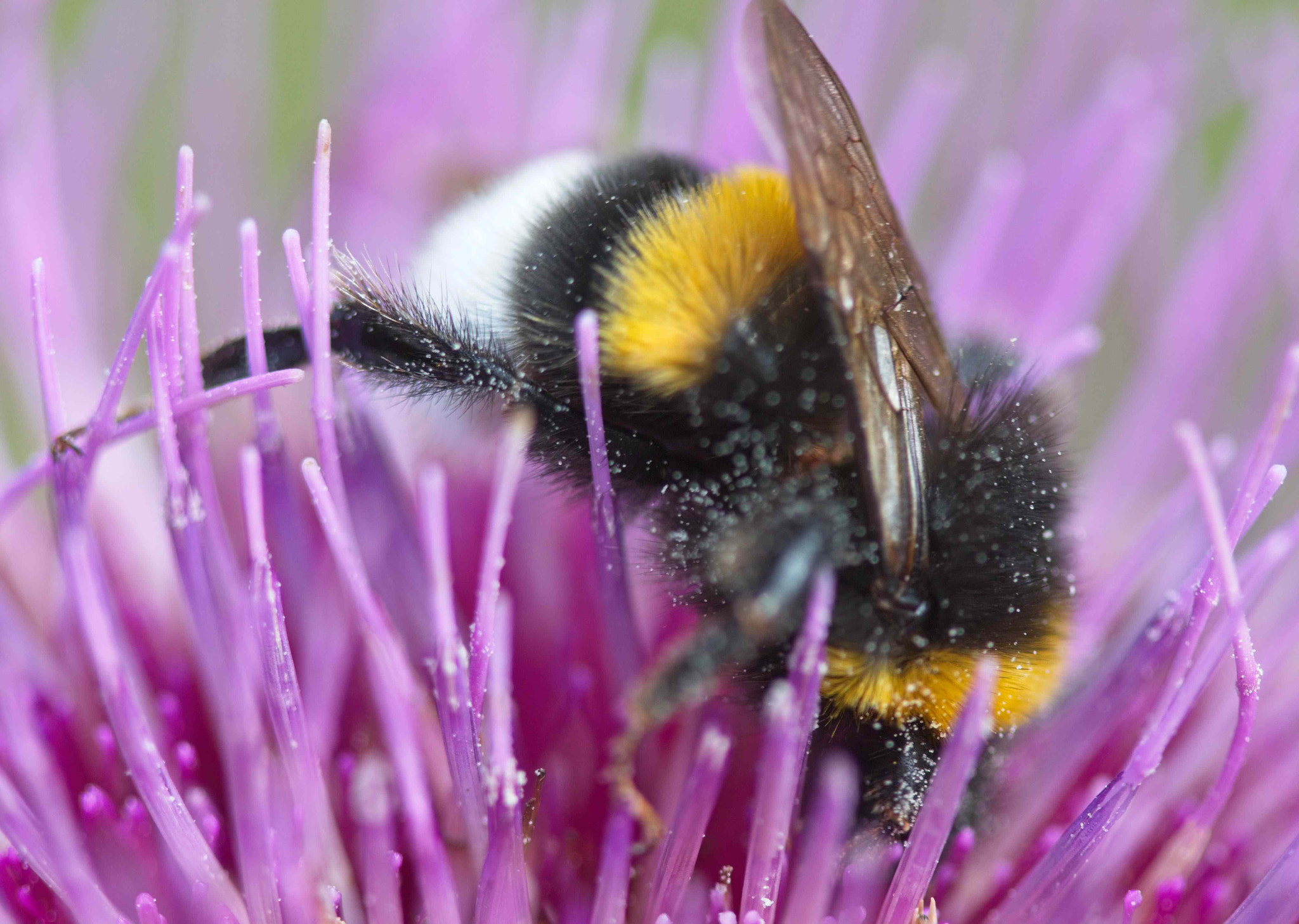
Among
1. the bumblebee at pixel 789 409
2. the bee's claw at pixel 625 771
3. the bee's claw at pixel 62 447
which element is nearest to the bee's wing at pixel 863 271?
the bumblebee at pixel 789 409

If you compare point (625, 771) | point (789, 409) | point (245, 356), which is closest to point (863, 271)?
point (789, 409)

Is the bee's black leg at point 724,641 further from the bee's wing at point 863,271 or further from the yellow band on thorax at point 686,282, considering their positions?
the yellow band on thorax at point 686,282

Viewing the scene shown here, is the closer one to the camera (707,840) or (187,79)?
(707,840)

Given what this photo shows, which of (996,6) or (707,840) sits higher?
(996,6)

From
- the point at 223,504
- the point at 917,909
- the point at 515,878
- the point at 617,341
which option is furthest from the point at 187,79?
the point at 917,909

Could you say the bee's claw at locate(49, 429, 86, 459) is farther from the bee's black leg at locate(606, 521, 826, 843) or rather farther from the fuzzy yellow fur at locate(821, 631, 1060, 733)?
the fuzzy yellow fur at locate(821, 631, 1060, 733)

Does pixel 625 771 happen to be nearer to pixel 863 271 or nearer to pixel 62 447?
pixel 863 271

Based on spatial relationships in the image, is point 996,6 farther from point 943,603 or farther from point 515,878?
point 515,878
